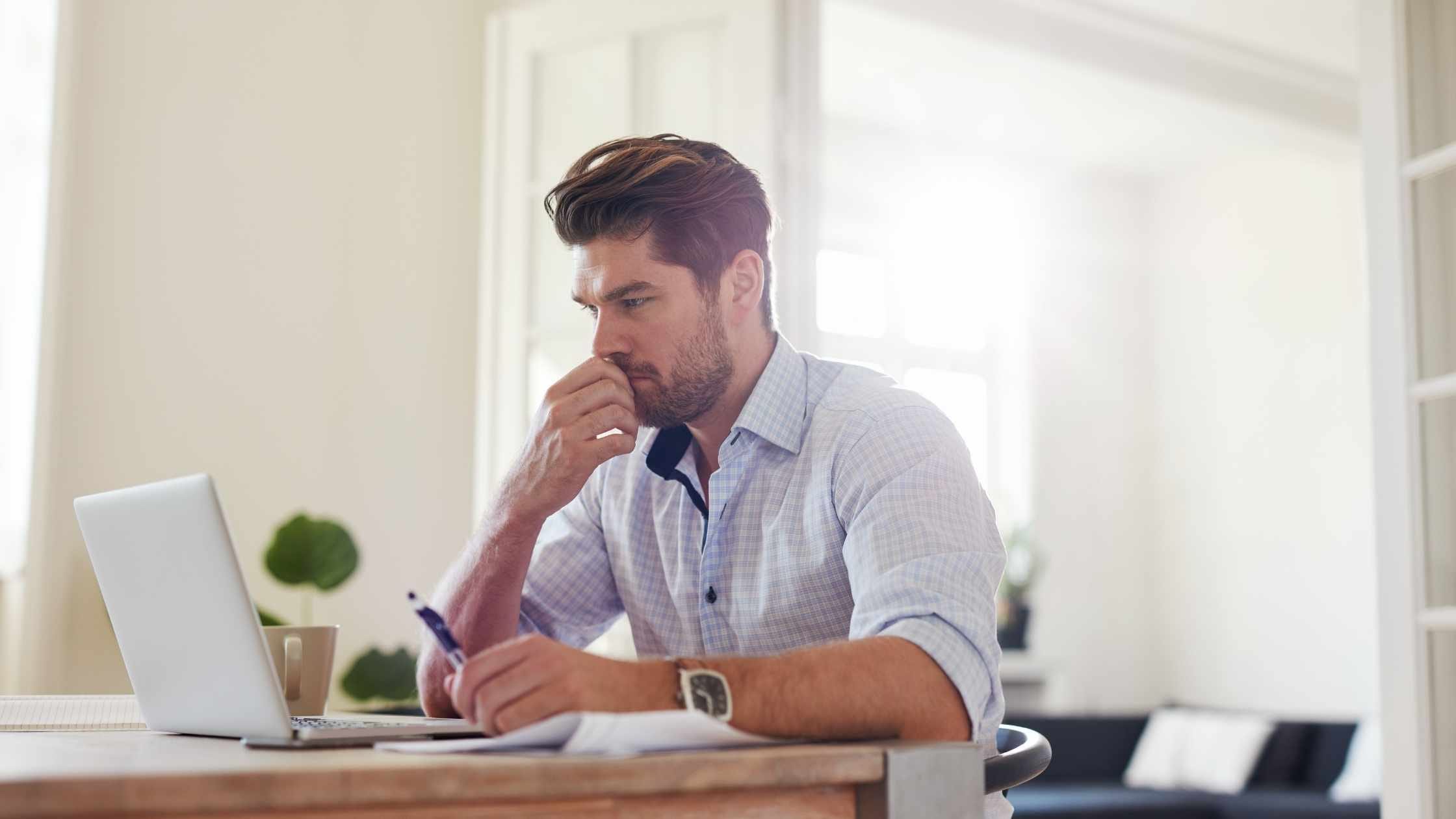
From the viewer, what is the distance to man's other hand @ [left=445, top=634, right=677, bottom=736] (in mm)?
953

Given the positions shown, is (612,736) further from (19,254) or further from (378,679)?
(19,254)

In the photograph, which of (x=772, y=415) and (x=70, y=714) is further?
(x=772, y=415)

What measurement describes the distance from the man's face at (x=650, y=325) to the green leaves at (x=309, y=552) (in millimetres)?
1513

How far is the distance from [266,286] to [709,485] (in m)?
2.22

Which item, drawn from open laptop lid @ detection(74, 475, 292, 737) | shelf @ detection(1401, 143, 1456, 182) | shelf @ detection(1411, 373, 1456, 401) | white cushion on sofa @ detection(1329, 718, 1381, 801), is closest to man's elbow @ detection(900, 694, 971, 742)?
open laptop lid @ detection(74, 475, 292, 737)

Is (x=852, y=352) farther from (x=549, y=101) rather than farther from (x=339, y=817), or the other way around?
(x=339, y=817)

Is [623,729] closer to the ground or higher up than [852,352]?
closer to the ground

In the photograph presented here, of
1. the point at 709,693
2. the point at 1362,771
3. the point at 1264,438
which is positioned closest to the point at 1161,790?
the point at 1362,771

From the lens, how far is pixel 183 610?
3.57ft

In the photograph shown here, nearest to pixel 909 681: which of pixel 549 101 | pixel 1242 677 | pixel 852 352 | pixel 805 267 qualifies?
pixel 805 267

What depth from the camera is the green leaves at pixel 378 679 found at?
3121 mm

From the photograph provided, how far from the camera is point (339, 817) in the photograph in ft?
2.45

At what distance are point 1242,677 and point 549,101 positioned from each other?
4576 mm

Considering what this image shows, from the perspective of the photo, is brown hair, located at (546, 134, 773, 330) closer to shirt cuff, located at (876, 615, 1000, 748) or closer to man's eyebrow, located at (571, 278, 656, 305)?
man's eyebrow, located at (571, 278, 656, 305)
